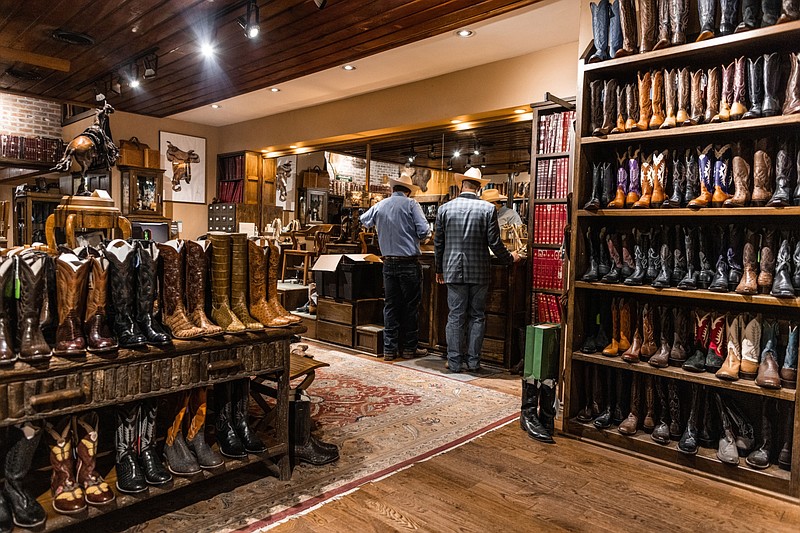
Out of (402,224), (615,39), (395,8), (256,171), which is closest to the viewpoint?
(615,39)

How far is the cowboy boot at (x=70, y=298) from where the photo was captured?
1909 mm

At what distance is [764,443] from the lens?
2.77m

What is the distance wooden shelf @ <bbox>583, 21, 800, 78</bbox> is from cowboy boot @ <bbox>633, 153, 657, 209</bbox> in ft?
1.73

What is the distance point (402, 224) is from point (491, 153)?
4.41ft

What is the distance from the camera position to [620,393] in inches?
130

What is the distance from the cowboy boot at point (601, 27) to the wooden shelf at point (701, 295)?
1.32 metres

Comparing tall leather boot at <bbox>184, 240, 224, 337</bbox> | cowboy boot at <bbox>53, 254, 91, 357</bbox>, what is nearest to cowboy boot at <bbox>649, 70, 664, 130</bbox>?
tall leather boot at <bbox>184, 240, 224, 337</bbox>

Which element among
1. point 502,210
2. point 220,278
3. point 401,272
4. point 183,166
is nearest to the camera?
point 220,278

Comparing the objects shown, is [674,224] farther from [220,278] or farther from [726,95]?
[220,278]

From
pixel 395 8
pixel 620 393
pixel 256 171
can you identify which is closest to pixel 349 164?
pixel 256 171

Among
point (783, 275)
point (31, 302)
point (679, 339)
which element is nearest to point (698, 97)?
point (783, 275)

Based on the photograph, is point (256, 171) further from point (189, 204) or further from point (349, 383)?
point (349, 383)

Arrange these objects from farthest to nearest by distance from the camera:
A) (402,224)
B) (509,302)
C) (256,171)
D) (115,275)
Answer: (256,171) < (402,224) < (509,302) < (115,275)

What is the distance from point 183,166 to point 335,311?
15.8ft
